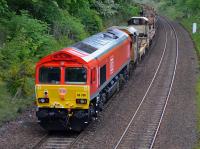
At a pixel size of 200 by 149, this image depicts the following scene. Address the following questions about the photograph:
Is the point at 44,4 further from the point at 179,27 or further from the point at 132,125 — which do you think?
the point at 179,27

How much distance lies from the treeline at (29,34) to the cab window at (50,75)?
4569mm

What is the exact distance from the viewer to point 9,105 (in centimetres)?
2227

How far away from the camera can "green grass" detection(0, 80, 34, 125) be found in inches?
832

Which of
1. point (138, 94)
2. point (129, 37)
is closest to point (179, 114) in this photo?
point (138, 94)

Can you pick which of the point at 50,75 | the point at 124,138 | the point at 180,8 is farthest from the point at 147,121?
the point at 180,8

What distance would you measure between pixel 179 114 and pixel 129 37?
935 cm

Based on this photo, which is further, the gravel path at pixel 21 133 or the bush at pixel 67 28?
the bush at pixel 67 28

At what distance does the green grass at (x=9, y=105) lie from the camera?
21141 millimetres

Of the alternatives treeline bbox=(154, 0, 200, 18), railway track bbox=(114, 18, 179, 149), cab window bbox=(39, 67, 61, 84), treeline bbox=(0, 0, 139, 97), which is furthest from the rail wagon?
treeline bbox=(154, 0, 200, 18)

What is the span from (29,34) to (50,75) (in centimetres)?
1009

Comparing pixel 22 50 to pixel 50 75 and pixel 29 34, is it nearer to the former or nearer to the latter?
pixel 29 34

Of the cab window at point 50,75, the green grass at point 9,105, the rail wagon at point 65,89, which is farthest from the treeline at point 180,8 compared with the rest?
the cab window at point 50,75

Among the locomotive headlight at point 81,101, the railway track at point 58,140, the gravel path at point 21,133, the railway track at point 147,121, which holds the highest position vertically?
the locomotive headlight at point 81,101

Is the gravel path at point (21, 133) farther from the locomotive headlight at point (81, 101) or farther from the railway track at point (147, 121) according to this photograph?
the railway track at point (147, 121)
